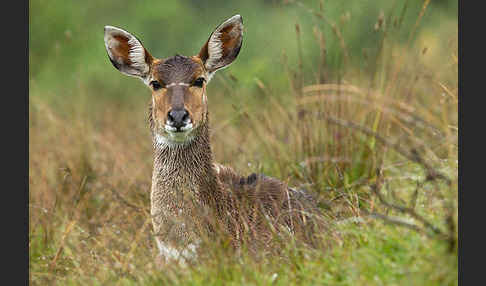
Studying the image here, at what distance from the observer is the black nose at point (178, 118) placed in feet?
17.5

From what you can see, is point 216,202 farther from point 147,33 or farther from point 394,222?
point 147,33

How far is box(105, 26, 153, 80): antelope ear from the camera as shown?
596 cm

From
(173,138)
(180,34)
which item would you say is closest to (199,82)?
(173,138)

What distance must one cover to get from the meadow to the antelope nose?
82 cm

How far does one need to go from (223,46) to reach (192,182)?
1.23 meters

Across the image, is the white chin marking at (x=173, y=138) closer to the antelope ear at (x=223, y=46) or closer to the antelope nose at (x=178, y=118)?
the antelope nose at (x=178, y=118)

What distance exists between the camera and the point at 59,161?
8453 millimetres

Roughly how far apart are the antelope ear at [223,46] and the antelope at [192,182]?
0.01 m

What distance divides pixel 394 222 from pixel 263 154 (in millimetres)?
3497

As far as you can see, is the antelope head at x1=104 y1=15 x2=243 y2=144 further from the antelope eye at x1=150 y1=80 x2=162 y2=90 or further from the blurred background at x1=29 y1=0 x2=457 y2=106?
the blurred background at x1=29 y1=0 x2=457 y2=106

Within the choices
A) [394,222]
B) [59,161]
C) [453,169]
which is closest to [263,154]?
[59,161]

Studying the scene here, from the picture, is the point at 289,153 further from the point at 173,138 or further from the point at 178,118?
the point at 178,118

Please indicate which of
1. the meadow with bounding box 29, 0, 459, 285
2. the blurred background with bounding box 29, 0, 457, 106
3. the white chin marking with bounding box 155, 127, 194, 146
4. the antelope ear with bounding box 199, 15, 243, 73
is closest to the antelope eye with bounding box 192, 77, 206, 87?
the antelope ear with bounding box 199, 15, 243, 73

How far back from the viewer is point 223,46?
6141mm
